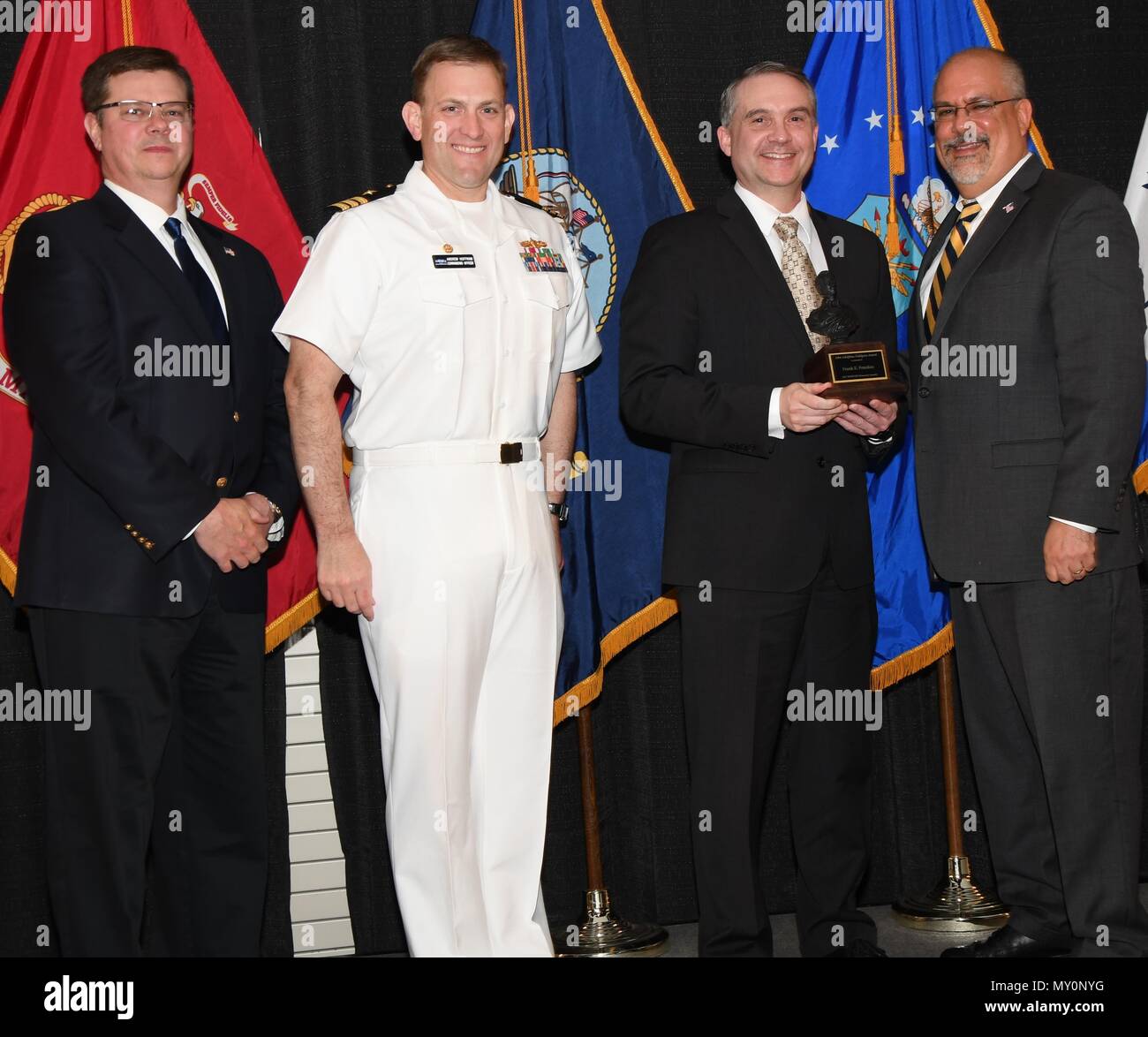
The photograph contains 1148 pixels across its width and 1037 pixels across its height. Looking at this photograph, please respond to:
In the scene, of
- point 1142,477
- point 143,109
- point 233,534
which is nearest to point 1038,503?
point 1142,477

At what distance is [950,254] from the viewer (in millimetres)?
3354

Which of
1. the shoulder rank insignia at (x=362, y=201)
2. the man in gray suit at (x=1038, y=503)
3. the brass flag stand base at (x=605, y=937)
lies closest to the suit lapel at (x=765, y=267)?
the man in gray suit at (x=1038, y=503)

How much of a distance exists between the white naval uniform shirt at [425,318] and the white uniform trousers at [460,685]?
95 mm

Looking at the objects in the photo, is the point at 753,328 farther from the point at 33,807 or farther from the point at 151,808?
the point at 33,807

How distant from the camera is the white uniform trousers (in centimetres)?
286

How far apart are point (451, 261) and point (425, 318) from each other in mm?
142

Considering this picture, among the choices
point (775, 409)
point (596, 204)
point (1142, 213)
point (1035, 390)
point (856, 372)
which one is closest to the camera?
point (856, 372)

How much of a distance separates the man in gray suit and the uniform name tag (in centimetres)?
121

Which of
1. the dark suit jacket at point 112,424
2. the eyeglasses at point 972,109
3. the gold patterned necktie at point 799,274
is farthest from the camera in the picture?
the eyeglasses at point 972,109

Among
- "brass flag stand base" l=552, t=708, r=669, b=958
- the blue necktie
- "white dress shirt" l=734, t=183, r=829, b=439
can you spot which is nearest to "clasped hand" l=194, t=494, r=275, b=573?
the blue necktie

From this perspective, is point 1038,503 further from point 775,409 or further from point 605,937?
point 605,937

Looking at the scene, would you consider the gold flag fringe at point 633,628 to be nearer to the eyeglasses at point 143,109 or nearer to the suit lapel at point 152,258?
the suit lapel at point 152,258

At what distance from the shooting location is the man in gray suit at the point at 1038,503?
3.05 metres
